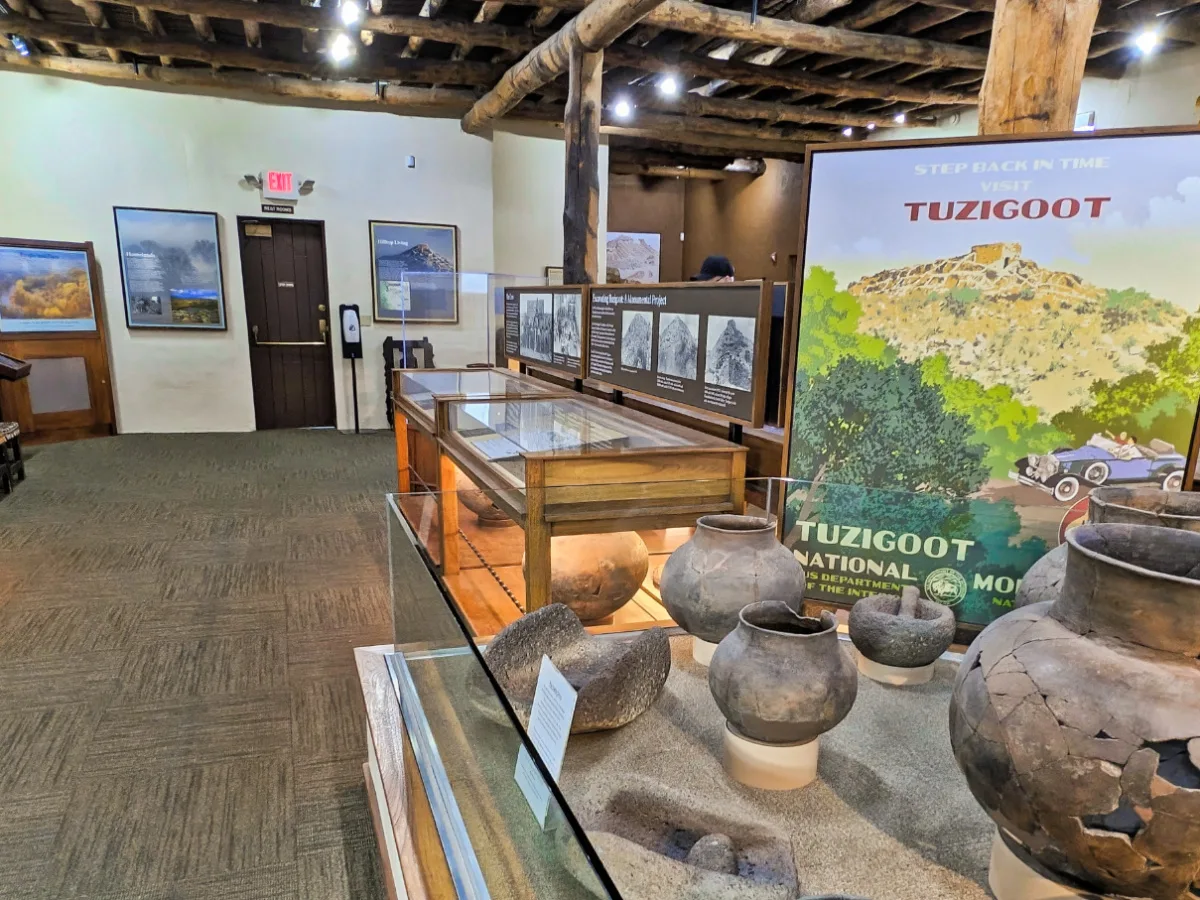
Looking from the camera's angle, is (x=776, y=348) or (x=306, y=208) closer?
(x=776, y=348)

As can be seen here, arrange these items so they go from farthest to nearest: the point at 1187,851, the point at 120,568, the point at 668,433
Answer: the point at 120,568
the point at 668,433
the point at 1187,851

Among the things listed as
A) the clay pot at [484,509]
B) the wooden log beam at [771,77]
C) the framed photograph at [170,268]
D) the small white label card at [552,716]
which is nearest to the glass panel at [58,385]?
the framed photograph at [170,268]

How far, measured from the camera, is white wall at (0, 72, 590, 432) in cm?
632

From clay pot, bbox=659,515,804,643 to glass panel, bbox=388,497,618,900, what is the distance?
53 cm

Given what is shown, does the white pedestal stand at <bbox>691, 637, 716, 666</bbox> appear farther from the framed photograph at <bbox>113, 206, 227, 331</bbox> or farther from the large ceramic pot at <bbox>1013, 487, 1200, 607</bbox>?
the framed photograph at <bbox>113, 206, 227, 331</bbox>

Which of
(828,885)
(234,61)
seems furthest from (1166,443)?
(234,61)

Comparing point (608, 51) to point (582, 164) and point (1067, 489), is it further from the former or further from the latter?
point (1067, 489)

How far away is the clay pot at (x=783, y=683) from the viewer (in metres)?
1.10

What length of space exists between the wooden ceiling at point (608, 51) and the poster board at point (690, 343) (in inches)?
114

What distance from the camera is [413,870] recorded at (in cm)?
144

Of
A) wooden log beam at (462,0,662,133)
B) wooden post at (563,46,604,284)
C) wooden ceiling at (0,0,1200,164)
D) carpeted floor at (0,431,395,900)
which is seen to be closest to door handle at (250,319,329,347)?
wooden ceiling at (0,0,1200,164)

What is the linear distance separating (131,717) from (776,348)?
237 cm

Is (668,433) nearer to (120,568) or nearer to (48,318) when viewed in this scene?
(120,568)

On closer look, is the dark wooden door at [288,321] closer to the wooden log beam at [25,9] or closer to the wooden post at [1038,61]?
the wooden log beam at [25,9]
